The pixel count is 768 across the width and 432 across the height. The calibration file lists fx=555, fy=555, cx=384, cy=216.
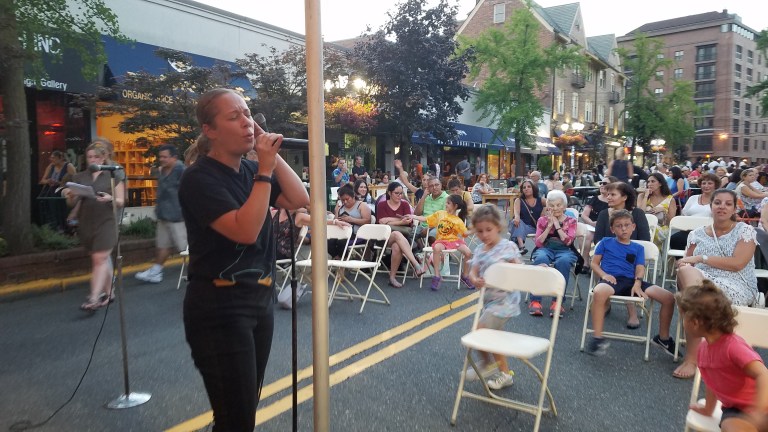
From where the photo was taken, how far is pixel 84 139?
11781 mm

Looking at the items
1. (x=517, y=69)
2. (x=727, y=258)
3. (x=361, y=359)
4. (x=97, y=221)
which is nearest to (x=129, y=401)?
(x=361, y=359)

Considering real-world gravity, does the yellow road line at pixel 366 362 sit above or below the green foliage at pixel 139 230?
below

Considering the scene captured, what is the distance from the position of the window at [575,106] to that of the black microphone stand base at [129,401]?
4200 cm

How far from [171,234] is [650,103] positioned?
3940 cm

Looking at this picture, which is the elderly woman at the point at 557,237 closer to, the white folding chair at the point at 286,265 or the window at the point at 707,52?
the white folding chair at the point at 286,265

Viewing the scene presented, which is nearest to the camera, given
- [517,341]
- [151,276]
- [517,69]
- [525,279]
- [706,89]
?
[517,341]

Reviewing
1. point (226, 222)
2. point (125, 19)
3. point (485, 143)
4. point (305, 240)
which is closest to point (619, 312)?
point (305, 240)

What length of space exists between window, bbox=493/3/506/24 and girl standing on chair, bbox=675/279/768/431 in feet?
124

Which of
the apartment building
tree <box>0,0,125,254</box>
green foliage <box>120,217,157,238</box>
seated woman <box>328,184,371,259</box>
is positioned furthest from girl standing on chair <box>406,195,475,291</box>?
the apartment building

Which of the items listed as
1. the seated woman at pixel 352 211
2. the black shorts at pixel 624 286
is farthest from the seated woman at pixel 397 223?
the black shorts at pixel 624 286

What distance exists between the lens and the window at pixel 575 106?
41.7 meters

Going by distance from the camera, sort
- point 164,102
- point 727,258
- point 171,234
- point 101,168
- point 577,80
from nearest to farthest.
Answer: point 101,168 < point 727,258 < point 171,234 < point 164,102 < point 577,80

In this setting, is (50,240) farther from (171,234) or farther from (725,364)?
(725,364)

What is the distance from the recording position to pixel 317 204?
1.95 metres
